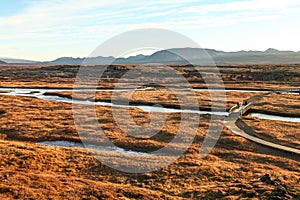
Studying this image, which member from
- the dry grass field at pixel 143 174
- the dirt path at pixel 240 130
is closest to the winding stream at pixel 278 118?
the dirt path at pixel 240 130

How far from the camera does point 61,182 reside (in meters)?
20.1

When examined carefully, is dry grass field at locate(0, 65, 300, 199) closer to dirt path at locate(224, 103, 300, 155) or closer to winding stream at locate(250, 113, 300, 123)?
dirt path at locate(224, 103, 300, 155)

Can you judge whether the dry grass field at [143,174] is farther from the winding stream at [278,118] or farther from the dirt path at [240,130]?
the winding stream at [278,118]

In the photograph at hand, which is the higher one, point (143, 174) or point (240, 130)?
point (240, 130)

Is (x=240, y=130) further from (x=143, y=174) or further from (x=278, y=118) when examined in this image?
(x=143, y=174)

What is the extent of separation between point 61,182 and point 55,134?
55.8ft

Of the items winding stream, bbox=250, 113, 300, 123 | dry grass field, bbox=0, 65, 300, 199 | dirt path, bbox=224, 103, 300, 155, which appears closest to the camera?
dry grass field, bbox=0, 65, 300, 199

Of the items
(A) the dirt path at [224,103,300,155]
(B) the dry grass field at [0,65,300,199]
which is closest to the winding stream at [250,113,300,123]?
(A) the dirt path at [224,103,300,155]

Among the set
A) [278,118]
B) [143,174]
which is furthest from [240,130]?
[143,174]

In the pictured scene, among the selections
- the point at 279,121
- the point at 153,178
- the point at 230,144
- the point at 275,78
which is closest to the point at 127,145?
the point at 153,178

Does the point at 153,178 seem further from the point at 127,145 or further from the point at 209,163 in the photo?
the point at 127,145

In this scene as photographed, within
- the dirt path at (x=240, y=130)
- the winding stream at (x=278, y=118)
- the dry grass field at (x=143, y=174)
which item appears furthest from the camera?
the winding stream at (x=278, y=118)

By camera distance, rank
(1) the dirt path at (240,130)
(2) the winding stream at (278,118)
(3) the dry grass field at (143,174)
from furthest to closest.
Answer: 1. (2) the winding stream at (278,118)
2. (1) the dirt path at (240,130)
3. (3) the dry grass field at (143,174)

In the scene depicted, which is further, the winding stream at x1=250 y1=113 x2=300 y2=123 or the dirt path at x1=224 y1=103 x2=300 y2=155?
the winding stream at x1=250 y1=113 x2=300 y2=123
